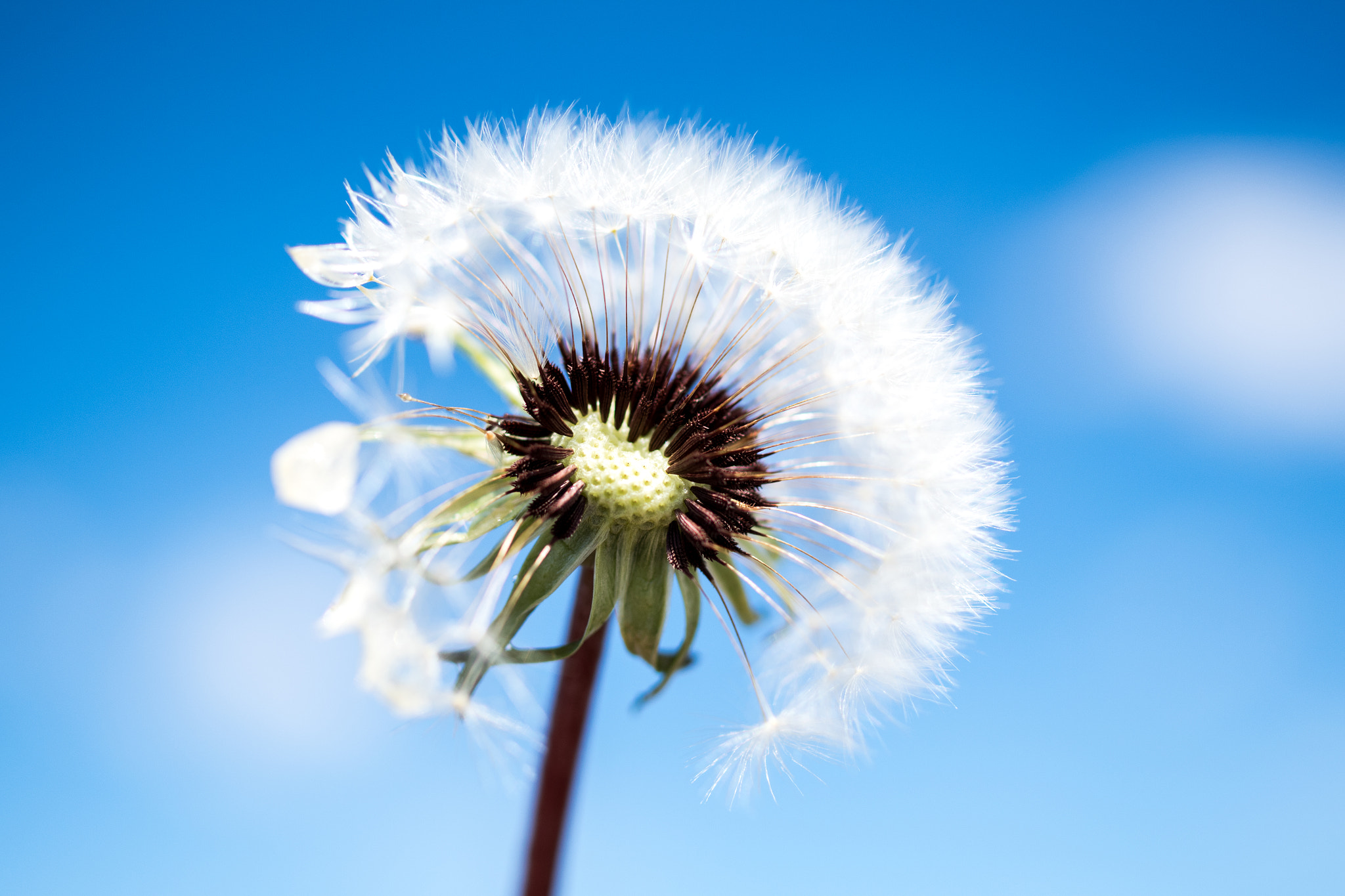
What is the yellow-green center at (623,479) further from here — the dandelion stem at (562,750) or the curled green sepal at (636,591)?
the dandelion stem at (562,750)

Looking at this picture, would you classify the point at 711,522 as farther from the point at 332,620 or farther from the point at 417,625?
the point at 332,620

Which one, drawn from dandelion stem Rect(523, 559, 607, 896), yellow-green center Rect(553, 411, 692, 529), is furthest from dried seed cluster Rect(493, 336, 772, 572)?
dandelion stem Rect(523, 559, 607, 896)

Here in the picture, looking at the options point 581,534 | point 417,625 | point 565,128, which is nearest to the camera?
point 417,625

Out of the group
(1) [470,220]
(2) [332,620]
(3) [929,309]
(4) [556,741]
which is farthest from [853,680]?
(1) [470,220]

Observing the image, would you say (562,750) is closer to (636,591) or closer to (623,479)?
(636,591)

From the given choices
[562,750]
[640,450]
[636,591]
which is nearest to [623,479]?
[640,450]
